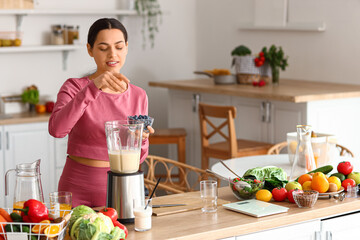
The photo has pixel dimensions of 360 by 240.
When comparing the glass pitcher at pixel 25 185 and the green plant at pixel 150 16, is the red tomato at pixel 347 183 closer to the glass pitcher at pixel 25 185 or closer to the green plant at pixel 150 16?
the glass pitcher at pixel 25 185

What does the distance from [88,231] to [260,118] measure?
3152mm

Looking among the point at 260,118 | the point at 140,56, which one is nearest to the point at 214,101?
the point at 260,118

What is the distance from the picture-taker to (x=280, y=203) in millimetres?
2236

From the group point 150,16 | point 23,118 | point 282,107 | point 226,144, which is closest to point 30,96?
point 23,118

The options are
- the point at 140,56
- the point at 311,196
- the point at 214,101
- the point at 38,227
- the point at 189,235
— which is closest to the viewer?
the point at 38,227

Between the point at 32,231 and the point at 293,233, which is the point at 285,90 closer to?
the point at 293,233

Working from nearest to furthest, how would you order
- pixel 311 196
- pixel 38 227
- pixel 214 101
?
pixel 38 227 < pixel 311 196 < pixel 214 101

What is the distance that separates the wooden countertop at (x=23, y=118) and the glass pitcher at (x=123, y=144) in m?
2.83

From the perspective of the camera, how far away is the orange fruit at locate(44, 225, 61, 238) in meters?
1.64

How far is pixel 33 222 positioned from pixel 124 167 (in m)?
0.38

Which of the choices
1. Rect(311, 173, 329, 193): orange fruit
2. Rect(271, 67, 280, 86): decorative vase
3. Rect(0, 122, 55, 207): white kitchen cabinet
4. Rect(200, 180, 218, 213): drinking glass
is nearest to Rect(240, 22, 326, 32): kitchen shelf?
Rect(271, 67, 280, 86): decorative vase

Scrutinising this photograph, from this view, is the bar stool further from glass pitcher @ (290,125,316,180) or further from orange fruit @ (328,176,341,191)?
orange fruit @ (328,176,341,191)

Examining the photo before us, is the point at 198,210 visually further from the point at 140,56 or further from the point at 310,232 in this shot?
the point at 140,56

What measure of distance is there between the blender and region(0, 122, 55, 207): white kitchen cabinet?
2713 millimetres
